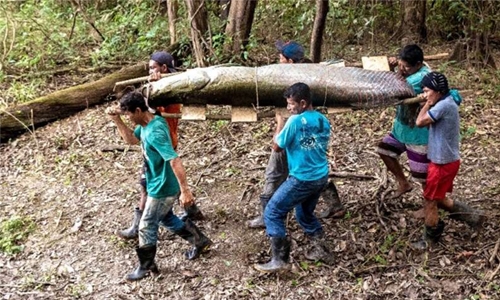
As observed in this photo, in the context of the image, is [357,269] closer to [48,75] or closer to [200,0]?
[200,0]

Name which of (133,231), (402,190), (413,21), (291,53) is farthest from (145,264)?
(413,21)

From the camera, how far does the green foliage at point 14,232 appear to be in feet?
17.6

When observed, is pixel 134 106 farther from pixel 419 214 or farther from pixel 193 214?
pixel 419 214

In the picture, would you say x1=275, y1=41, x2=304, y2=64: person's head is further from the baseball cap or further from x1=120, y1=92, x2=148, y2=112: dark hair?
x1=120, y1=92, x2=148, y2=112: dark hair

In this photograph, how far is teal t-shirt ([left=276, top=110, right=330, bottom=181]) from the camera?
4113 millimetres

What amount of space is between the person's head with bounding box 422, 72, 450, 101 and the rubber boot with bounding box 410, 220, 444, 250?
1178 millimetres

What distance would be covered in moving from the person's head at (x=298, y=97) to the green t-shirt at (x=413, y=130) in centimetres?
99

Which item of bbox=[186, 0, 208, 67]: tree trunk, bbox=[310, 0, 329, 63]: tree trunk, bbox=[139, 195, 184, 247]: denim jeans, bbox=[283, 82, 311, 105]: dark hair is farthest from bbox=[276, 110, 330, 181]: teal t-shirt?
bbox=[186, 0, 208, 67]: tree trunk

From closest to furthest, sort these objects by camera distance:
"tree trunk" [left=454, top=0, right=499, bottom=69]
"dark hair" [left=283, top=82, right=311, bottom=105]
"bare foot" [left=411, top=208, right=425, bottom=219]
→ "dark hair" [left=283, top=82, right=311, bottom=105] < "bare foot" [left=411, top=208, right=425, bottom=219] < "tree trunk" [left=454, top=0, right=499, bottom=69]

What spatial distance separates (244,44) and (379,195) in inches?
153

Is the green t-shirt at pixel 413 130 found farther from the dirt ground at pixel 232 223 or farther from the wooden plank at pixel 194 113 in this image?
the wooden plank at pixel 194 113

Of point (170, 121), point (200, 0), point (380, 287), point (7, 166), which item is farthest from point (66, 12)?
point (380, 287)

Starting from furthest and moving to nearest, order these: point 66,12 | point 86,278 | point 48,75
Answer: point 66,12 → point 48,75 → point 86,278

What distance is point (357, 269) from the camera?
15.3 feet
